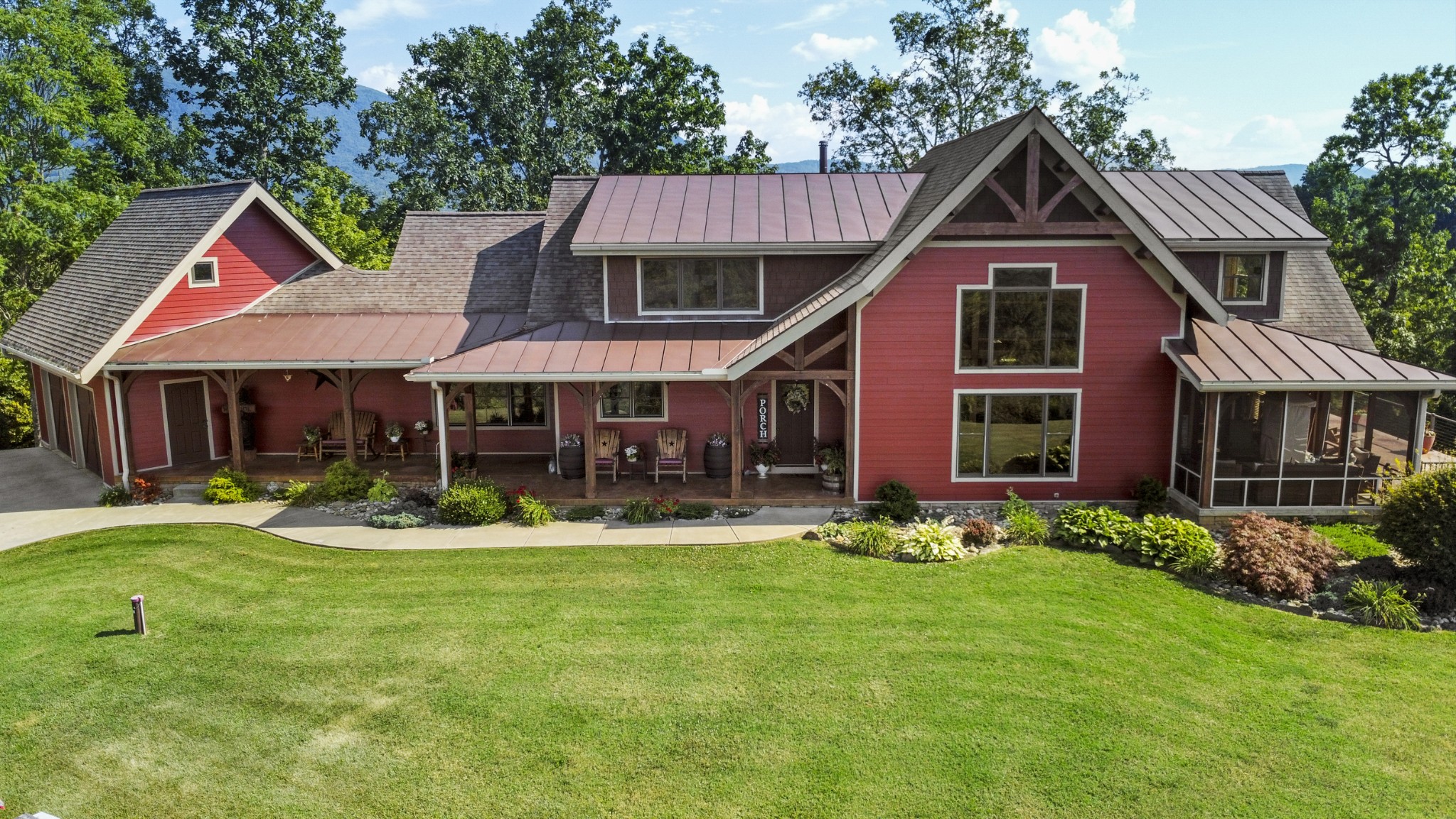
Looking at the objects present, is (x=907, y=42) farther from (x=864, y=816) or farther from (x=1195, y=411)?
(x=864, y=816)

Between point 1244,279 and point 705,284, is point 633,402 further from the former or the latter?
point 1244,279

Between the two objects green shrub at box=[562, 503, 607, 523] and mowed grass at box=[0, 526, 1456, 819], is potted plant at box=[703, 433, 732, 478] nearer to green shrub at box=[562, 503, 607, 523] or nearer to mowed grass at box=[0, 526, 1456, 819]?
green shrub at box=[562, 503, 607, 523]

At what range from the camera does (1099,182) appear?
50.5 feet

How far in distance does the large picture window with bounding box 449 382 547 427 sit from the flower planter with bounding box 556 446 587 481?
2.49 meters

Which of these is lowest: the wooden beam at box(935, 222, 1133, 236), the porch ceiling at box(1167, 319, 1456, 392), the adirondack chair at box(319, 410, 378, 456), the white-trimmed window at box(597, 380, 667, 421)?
the adirondack chair at box(319, 410, 378, 456)

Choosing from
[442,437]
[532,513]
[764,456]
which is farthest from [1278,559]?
[442,437]

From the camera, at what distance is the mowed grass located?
8.30 m

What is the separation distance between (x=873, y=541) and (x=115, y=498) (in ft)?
49.8

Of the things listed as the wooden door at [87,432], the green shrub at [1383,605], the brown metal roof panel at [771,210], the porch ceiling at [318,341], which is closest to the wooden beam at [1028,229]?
the brown metal roof panel at [771,210]

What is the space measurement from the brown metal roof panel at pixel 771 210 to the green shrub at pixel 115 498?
14.0 meters

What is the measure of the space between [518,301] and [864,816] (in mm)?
15697

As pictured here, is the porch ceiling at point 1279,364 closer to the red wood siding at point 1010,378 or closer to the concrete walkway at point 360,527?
the red wood siding at point 1010,378

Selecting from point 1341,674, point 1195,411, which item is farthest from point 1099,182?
point 1341,674

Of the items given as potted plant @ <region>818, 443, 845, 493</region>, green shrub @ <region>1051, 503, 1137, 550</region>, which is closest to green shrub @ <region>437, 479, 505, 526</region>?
potted plant @ <region>818, 443, 845, 493</region>
